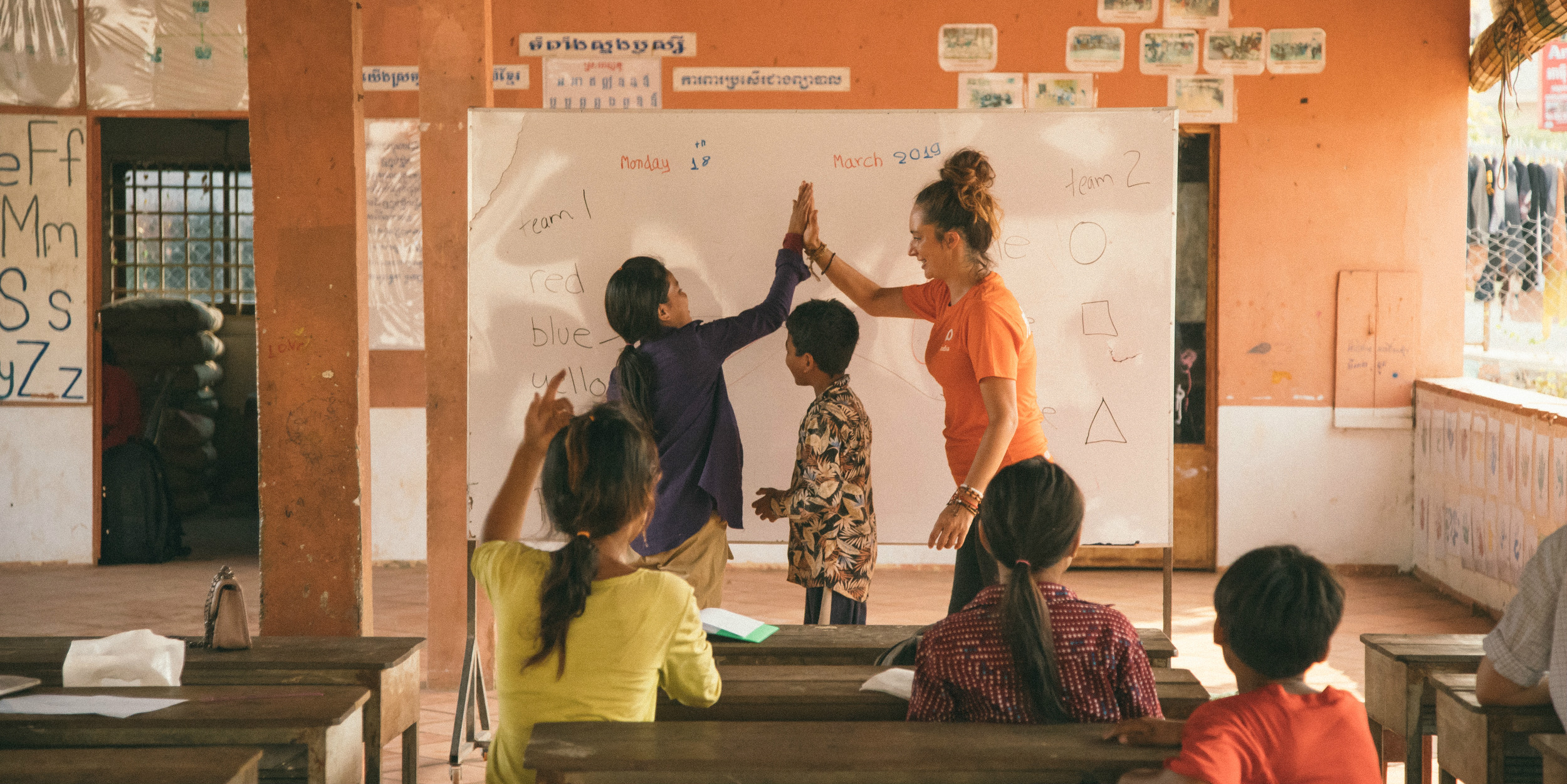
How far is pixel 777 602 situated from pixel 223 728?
11.5ft

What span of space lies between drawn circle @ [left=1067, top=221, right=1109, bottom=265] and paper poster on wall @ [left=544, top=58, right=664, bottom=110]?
2.81 meters

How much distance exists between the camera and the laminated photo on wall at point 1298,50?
5.49 metres

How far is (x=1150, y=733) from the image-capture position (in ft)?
5.24

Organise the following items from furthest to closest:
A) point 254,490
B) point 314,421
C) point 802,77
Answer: point 254,490 → point 802,77 → point 314,421

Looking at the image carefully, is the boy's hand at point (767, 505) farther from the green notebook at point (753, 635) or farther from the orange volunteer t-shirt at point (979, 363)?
the green notebook at point (753, 635)

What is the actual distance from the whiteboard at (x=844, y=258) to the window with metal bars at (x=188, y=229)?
423cm

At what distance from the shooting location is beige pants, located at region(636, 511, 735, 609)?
9.67 ft

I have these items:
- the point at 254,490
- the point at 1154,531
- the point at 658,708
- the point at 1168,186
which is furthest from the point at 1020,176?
the point at 254,490

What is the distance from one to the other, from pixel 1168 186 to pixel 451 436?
2336 millimetres

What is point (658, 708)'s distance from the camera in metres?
2.07

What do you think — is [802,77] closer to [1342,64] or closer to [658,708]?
[1342,64]

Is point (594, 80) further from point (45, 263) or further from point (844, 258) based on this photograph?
point (45, 263)

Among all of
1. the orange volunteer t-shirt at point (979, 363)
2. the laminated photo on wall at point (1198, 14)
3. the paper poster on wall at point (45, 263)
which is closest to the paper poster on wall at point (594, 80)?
the paper poster on wall at point (45, 263)

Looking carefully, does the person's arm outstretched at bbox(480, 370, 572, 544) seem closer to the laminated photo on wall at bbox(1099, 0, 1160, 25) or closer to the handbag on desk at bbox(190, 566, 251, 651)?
the handbag on desk at bbox(190, 566, 251, 651)
